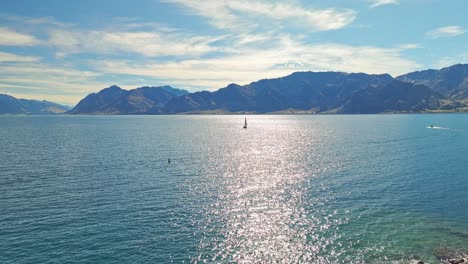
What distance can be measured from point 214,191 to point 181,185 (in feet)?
33.6

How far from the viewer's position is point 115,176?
3745 inches

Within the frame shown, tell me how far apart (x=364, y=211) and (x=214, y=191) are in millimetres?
34620

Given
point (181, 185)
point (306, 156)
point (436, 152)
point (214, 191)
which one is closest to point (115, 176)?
point (181, 185)

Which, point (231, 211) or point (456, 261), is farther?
point (231, 211)

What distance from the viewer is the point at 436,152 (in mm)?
143250

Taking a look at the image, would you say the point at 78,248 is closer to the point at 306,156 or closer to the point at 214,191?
the point at 214,191

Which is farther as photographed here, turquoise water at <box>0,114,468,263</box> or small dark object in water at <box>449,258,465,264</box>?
turquoise water at <box>0,114,468,263</box>

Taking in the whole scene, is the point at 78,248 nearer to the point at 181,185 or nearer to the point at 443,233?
the point at 181,185

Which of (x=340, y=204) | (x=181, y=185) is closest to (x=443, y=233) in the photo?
(x=340, y=204)

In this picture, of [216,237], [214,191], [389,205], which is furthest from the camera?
[214,191]

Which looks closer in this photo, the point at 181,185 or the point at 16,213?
the point at 16,213

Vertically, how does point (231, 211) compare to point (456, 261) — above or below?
above

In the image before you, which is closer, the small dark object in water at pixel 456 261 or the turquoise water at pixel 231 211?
the small dark object in water at pixel 456 261

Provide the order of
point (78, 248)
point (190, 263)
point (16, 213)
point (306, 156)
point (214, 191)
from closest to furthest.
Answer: point (190, 263), point (78, 248), point (16, 213), point (214, 191), point (306, 156)
